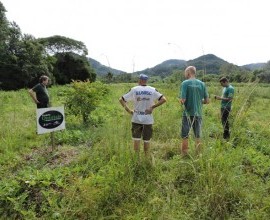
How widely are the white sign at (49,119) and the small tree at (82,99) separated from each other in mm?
3144

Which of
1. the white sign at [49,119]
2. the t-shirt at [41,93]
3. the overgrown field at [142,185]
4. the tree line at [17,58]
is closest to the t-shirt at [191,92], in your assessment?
the overgrown field at [142,185]

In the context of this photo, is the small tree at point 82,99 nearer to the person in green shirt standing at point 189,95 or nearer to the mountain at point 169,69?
the mountain at point 169,69

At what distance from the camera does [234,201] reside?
12.2ft

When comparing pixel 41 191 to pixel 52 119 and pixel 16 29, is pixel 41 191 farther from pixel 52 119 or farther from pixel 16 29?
pixel 16 29

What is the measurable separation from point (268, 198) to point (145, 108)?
2356mm

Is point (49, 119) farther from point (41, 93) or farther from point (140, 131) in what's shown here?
point (41, 93)

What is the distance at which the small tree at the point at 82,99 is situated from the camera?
9.14 m

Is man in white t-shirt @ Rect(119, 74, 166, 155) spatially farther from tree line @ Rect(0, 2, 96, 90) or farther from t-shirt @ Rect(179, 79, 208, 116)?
tree line @ Rect(0, 2, 96, 90)

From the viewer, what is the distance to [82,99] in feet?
30.0

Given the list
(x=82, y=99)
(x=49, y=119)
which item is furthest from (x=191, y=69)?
(x=82, y=99)

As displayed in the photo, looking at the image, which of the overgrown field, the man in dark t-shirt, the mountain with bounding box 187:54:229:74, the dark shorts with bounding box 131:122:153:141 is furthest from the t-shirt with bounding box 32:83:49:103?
the mountain with bounding box 187:54:229:74

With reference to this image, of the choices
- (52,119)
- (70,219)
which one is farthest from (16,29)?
(70,219)

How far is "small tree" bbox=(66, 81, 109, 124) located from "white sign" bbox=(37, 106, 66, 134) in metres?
3.14

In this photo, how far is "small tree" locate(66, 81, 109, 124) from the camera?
914 cm
